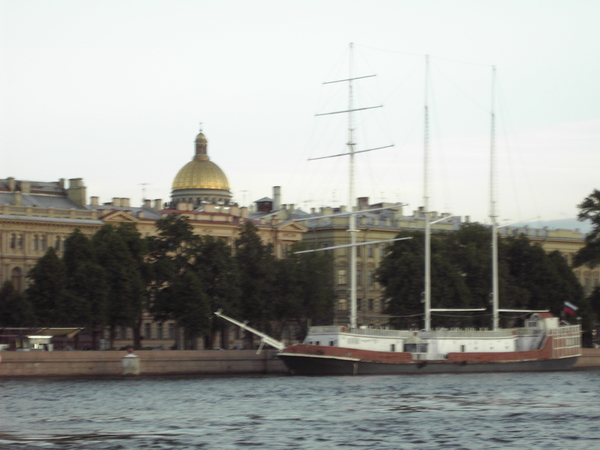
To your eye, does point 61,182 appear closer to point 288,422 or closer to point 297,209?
point 297,209

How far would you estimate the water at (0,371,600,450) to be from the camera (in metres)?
40.1

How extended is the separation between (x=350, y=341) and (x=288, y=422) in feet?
104

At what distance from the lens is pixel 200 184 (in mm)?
134750

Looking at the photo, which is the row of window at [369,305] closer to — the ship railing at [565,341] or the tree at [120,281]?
the ship railing at [565,341]

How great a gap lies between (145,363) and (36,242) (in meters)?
25.3

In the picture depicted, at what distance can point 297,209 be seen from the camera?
12675 cm

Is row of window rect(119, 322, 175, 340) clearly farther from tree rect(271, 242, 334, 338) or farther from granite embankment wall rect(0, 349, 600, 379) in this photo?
granite embankment wall rect(0, 349, 600, 379)

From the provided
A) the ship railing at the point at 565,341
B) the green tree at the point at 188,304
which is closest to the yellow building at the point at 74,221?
the green tree at the point at 188,304

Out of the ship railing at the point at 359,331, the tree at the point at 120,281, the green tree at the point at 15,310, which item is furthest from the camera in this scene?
the tree at the point at 120,281

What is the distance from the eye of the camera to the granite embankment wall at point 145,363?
7056cm

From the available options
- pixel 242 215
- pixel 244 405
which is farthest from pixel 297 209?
pixel 244 405

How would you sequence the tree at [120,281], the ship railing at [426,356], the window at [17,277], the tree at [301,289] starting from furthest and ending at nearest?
the window at [17,277] < the tree at [301,289] < the tree at [120,281] < the ship railing at [426,356]

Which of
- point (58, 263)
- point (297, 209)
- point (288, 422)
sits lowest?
point (288, 422)

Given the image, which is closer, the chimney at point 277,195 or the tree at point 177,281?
the tree at point 177,281
